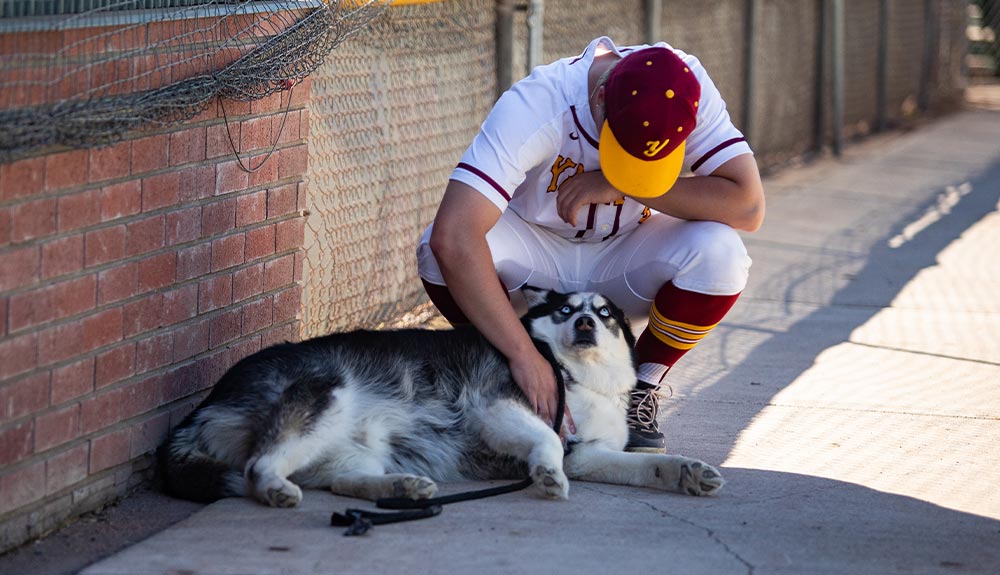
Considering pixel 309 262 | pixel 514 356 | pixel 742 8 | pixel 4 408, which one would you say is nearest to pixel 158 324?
pixel 4 408

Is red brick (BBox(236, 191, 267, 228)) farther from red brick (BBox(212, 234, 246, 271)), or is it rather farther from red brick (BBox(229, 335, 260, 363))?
red brick (BBox(229, 335, 260, 363))

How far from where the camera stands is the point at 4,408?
2.73m

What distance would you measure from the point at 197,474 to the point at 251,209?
92 cm

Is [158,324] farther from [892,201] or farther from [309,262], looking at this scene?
[892,201]

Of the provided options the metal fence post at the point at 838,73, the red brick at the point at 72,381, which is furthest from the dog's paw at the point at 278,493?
the metal fence post at the point at 838,73

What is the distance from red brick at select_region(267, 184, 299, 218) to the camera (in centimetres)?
382

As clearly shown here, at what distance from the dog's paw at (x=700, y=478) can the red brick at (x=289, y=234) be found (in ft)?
5.08

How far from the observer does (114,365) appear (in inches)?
Answer: 123

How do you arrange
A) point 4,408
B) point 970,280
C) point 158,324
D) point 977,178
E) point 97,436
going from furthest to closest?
point 977,178 → point 970,280 → point 158,324 → point 97,436 → point 4,408

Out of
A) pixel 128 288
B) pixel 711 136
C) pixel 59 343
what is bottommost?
pixel 59 343

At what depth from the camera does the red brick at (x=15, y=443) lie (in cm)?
274

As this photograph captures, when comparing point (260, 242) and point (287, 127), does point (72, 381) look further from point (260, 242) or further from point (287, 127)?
point (287, 127)

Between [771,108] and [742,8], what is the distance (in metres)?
1.05

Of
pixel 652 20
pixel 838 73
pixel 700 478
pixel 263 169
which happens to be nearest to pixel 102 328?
pixel 263 169
